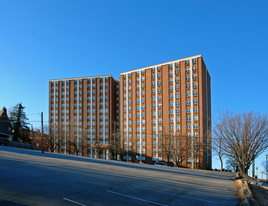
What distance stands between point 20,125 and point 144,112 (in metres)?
40.9

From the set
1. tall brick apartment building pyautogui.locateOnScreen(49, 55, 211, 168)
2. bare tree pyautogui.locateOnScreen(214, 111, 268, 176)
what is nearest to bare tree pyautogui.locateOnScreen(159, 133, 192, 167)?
tall brick apartment building pyautogui.locateOnScreen(49, 55, 211, 168)

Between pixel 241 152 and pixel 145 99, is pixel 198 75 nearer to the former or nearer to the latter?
pixel 145 99

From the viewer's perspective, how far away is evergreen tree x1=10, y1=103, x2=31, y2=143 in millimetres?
73625

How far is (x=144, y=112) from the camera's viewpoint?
278 ft

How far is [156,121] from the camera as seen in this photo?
81312 mm

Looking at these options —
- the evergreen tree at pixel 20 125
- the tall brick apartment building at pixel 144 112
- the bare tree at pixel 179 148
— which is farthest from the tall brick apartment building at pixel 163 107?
the evergreen tree at pixel 20 125

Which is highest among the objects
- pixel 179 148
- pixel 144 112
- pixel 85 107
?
pixel 85 107

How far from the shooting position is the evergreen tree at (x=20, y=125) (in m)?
73.6

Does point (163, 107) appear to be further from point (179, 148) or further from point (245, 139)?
point (245, 139)

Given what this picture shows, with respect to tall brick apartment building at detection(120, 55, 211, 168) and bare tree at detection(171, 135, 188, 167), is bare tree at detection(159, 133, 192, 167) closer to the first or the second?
bare tree at detection(171, 135, 188, 167)

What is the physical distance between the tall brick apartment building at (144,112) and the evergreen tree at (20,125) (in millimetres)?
8490

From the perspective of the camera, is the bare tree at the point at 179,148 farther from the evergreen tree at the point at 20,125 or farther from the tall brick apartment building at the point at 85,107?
the evergreen tree at the point at 20,125

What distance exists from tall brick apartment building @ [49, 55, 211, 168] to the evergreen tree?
8.49 metres

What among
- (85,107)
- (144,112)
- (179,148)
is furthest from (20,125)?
(179,148)
